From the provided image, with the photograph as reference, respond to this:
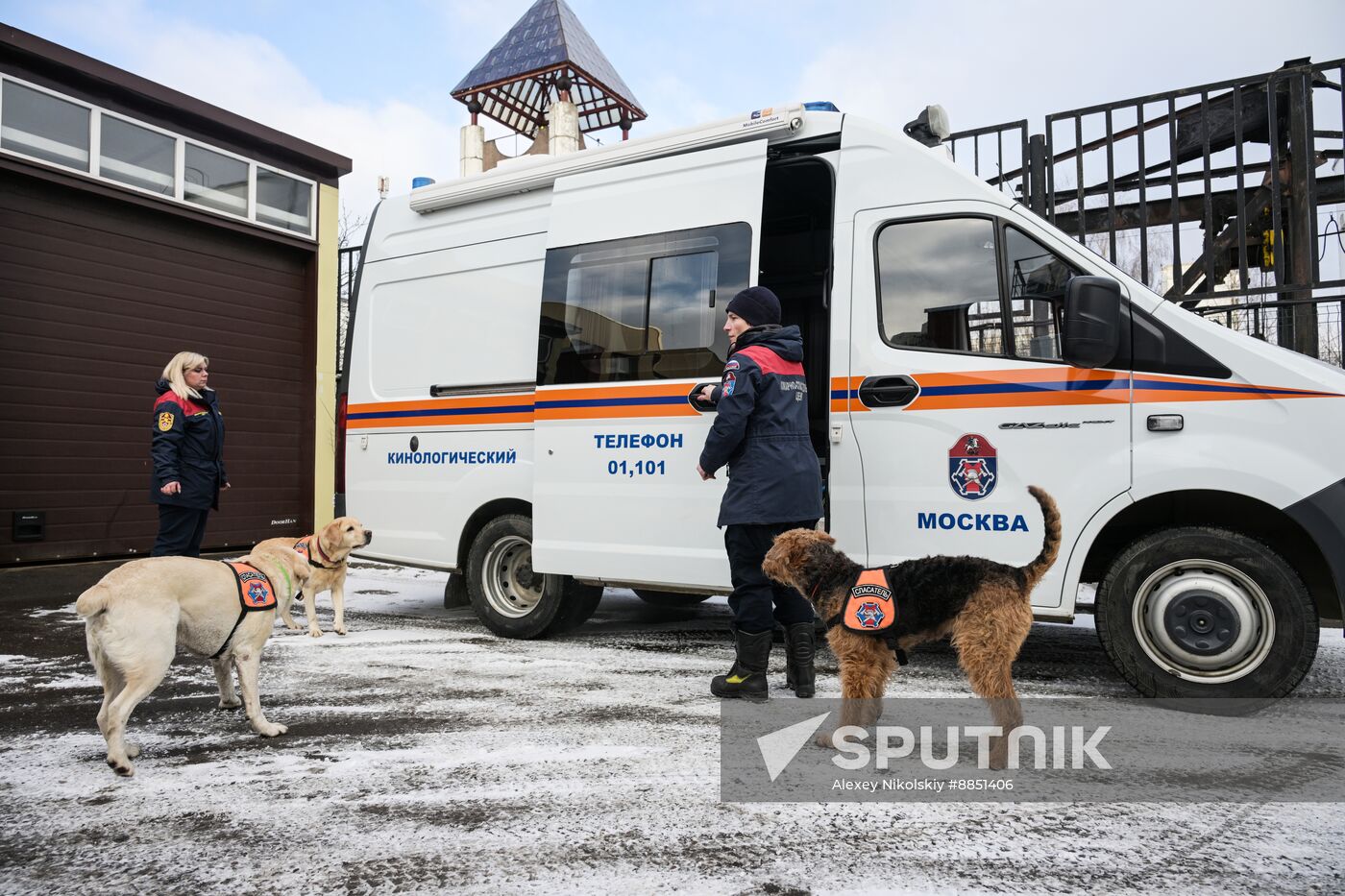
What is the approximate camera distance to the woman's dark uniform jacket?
526 cm

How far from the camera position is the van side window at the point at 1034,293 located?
4.11 m

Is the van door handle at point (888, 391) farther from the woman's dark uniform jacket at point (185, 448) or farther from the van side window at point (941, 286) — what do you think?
the woman's dark uniform jacket at point (185, 448)

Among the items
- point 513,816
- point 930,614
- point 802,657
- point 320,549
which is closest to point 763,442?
point 802,657

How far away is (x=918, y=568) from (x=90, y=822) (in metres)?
2.97

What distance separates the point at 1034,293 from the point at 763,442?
1570 mm

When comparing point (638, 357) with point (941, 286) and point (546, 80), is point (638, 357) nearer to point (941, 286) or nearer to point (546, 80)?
point (941, 286)

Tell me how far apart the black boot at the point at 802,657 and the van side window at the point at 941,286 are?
158cm

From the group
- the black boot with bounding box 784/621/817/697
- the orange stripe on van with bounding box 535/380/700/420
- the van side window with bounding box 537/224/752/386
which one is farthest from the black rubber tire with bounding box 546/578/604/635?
the black boot with bounding box 784/621/817/697

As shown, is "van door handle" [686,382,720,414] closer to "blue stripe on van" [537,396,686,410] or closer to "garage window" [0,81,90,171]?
"blue stripe on van" [537,396,686,410]

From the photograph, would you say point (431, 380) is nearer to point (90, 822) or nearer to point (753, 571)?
point (753, 571)

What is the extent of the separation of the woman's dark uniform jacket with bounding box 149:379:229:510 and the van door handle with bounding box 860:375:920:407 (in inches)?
159

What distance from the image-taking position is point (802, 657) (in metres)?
4.08

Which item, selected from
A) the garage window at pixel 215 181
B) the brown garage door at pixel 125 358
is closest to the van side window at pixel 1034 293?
the brown garage door at pixel 125 358

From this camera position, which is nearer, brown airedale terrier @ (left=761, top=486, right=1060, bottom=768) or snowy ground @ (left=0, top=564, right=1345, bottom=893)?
snowy ground @ (left=0, top=564, right=1345, bottom=893)
